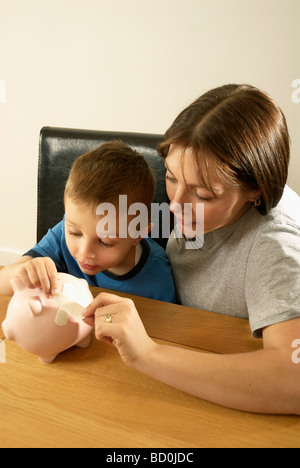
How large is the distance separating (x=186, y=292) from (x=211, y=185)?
0.32 meters

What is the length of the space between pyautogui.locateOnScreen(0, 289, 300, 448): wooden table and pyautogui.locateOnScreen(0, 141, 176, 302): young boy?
13cm

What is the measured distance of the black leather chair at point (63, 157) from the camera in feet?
4.04

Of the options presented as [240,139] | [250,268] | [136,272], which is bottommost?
[136,272]

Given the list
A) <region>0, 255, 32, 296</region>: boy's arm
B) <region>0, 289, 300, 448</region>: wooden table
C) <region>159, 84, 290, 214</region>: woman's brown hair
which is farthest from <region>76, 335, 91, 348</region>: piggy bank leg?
<region>159, 84, 290, 214</region>: woman's brown hair

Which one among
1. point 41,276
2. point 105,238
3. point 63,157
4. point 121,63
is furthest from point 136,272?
point 121,63

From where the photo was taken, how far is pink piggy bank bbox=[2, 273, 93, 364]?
0.69m

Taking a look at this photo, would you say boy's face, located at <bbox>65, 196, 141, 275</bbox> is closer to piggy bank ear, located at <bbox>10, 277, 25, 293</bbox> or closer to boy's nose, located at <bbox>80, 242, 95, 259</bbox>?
boy's nose, located at <bbox>80, 242, 95, 259</bbox>

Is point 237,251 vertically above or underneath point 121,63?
underneath

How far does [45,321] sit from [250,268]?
38 centimetres

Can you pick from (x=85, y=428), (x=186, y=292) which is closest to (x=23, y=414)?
(x=85, y=428)

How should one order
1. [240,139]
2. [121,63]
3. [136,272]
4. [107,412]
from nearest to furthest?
[107,412]
[240,139]
[136,272]
[121,63]

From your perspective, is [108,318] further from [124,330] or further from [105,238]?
[105,238]

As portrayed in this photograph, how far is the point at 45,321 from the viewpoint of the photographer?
69 cm

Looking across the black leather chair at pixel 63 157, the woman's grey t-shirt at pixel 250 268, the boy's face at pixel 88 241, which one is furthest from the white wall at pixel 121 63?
the boy's face at pixel 88 241
